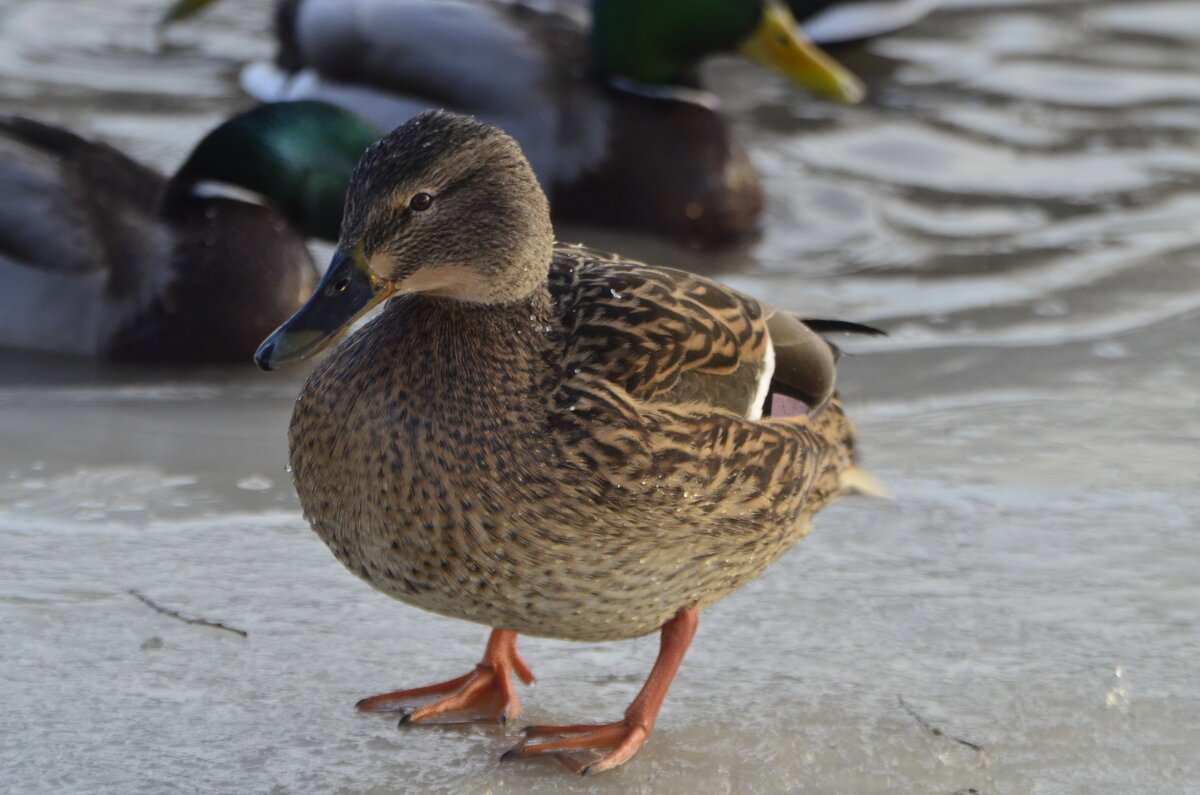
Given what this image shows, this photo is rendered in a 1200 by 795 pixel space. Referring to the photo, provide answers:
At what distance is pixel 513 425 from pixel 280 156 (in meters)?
2.73

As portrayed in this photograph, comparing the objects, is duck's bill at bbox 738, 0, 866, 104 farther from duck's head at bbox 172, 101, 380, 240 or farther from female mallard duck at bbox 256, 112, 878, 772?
female mallard duck at bbox 256, 112, 878, 772

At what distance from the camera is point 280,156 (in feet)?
16.7

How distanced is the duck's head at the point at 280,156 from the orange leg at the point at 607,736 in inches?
103

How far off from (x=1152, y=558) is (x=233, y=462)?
2067mm

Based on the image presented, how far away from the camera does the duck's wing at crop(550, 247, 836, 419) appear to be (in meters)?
2.69

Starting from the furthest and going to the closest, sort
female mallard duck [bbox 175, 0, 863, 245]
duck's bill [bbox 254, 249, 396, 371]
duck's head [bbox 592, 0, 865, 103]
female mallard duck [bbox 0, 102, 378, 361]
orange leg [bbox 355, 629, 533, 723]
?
duck's head [bbox 592, 0, 865, 103], female mallard duck [bbox 175, 0, 863, 245], female mallard duck [bbox 0, 102, 378, 361], orange leg [bbox 355, 629, 533, 723], duck's bill [bbox 254, 249, 396, 371]

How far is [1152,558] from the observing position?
3.51 meters

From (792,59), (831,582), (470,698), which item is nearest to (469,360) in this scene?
(470,698)

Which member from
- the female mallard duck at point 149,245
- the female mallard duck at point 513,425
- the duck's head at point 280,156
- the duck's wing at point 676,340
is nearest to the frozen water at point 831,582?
the female mallard duck at point 149,245

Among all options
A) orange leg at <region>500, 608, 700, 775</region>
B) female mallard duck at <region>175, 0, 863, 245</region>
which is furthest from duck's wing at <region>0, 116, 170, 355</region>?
orange leg at <region>500, 608, 700, 775</region>

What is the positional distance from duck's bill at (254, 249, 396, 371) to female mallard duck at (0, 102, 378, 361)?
2320 mm

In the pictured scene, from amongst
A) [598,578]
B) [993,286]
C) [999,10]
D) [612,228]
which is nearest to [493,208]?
[598,578]

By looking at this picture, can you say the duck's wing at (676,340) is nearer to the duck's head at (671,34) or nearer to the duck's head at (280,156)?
the duck's head at (280,156)

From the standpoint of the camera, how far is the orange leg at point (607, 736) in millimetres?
2766
